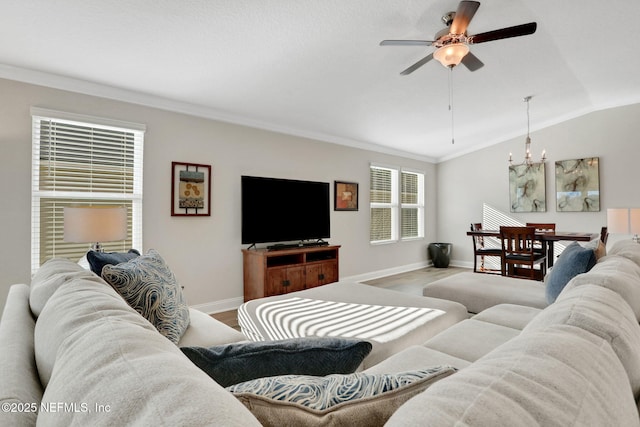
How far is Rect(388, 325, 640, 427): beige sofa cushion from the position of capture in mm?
433

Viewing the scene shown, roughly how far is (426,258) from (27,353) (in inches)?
282

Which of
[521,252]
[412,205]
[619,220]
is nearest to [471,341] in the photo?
[619,220]

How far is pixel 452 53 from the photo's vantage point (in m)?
2.59

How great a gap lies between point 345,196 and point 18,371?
4936mm

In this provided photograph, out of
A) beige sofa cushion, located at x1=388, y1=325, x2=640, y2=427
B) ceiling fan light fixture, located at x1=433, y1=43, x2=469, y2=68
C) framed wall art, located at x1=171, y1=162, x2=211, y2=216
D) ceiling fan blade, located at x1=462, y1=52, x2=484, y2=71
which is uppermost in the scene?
ceiling fan blade, located at x1=462, y1=52, x2=484, y2=71

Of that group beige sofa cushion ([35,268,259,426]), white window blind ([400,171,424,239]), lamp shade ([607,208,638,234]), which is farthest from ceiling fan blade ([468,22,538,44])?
white window blind ([400,171,424,239])

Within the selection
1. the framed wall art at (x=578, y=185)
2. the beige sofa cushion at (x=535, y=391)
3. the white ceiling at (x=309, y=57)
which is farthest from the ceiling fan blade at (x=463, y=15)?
the framed wall art at (x=578, y=185)

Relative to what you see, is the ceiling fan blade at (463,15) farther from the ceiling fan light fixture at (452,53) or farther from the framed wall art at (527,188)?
the framed wall art at (527,188)

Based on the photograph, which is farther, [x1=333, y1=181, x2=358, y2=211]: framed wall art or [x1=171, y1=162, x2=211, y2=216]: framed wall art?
[x1=333, y1=181, x2=358, y2=211]: framed wall art

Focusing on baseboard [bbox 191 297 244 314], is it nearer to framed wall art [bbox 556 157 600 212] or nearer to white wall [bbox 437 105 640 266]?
white wall [bbox 437 105 640 266]

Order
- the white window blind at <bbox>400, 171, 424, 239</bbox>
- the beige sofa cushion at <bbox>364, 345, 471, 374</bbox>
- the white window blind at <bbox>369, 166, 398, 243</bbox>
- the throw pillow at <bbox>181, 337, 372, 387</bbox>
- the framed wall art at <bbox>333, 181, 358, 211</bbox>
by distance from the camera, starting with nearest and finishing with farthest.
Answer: the throw pillow at <bbox>181, 337, 372, 387</bbox> < the beige sofa cushion at <bbox>364, 345, 471, 374</bbox> < the framed wall art at <bbox>333, 181, 358, 211</bbox> < the white window blind at <bbox>369, 166, 398, 243</bbox> < the white window blind at <bbox>400, 171, 424, 239</bbox>

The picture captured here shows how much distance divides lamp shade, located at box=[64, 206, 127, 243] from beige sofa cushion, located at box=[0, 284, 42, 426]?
4.98 feet

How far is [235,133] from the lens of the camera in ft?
13.6

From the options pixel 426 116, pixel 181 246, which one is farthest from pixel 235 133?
pixel 426 116
